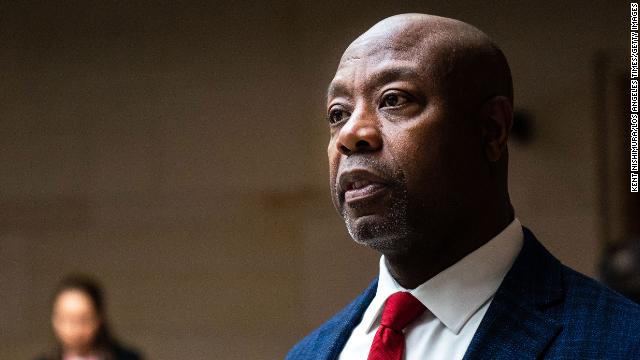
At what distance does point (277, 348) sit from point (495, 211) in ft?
15.9

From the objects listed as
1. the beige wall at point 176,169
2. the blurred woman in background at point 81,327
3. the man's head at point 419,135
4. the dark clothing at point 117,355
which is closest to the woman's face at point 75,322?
the blurred woman in background at point 81,327

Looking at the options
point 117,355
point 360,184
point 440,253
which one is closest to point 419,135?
point 360,184

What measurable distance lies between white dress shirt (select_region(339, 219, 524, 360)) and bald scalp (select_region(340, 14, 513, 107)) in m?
0.32

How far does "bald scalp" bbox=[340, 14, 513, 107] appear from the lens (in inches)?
81.2

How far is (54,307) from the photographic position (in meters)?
6.25

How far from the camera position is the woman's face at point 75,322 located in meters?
5.98

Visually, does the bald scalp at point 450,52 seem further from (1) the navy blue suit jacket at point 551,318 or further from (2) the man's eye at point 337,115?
(1) the navy blue suit jacket at point 551,318

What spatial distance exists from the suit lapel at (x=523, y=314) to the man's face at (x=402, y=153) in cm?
19

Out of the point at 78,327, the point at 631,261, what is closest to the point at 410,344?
the point at 631,261

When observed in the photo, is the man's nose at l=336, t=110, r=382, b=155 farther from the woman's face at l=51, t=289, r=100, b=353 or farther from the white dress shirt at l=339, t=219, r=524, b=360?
the woman's face at l=51, t=289, r=100, b=353

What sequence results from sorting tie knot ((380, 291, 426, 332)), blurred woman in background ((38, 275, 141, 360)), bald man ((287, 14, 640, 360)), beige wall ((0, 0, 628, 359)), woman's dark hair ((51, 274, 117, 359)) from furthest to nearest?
1. beige wall ((0, 0, 628, 359))
2. woman's dark hair ((51, 274, 117, 359))
3. blurred woman in background ((38, 275, 141, 360))
4. tie knot ((380, 291, 426, 332))
5. bald man ((287, 14, 640, 360))

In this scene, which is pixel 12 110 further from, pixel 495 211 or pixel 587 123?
pixel 495 211

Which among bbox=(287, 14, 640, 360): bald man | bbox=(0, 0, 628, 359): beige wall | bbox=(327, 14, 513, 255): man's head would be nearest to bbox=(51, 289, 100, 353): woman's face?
bbox=(0, 0, 628, 359): beige wall

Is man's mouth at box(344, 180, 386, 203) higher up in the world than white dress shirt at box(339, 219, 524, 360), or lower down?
higher up
